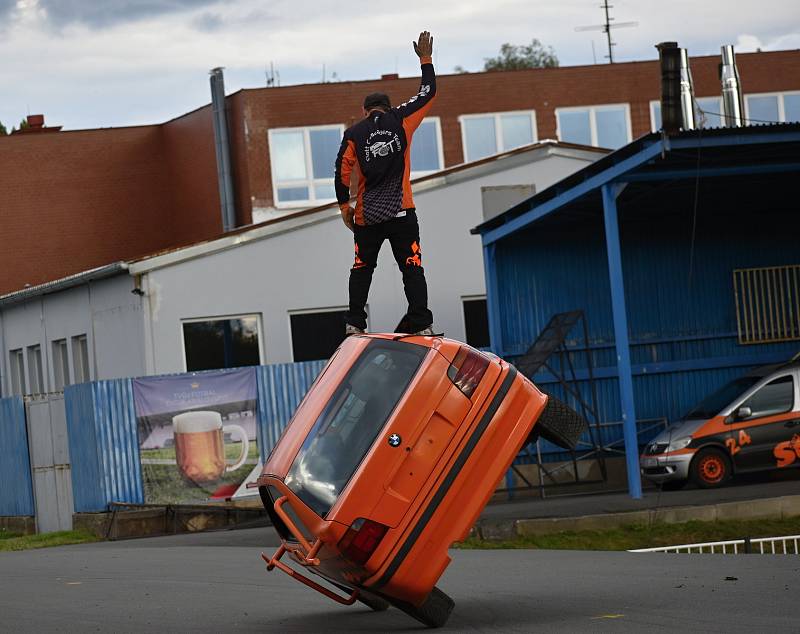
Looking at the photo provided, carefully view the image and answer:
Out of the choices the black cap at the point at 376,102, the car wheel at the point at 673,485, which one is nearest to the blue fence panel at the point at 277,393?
the car wheel at the point at 673,485

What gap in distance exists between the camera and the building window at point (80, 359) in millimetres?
31031

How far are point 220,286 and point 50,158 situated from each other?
62.8 feet

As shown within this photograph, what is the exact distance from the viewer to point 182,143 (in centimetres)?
4444

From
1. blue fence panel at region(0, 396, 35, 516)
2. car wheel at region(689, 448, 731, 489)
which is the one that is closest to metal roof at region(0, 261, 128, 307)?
blue fence panel at region(0, 396, 35, 516)

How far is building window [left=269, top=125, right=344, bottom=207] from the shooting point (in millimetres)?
39625

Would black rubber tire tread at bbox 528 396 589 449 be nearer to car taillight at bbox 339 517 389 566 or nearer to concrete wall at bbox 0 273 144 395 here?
car taillight at bbox 339 517 389 566

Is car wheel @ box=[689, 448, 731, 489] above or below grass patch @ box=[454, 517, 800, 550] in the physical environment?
above

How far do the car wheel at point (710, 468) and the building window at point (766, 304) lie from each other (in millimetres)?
4501

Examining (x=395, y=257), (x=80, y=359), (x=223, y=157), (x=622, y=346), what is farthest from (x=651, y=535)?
(x=223, y=157)

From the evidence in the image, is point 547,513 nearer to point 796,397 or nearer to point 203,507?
point 796,397

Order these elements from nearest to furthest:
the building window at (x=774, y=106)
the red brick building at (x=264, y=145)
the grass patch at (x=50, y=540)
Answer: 1. the grass patch at (x=50, y=540)
2. the red brick building at (x=264, y=145)
3. the building window at (x=774, y=106)

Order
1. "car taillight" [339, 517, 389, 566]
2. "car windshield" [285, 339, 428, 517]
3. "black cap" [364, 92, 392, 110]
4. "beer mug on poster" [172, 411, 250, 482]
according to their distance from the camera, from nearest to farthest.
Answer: "car taillight" [339, 517, 389, 566] < "car windshield" [285, 339, 428, 517] < "black cap" [364, 92, 392, 110] < "beer mug on poster" [172, 411, 250, 482]

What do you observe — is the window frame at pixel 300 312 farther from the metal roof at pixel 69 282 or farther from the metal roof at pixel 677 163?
the metal roof at pixel 677 163

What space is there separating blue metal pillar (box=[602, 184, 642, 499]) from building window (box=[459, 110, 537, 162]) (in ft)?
69.5
